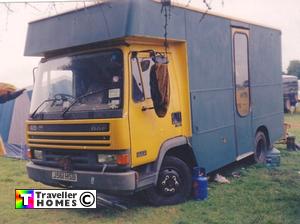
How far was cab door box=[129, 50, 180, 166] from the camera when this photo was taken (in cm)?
532

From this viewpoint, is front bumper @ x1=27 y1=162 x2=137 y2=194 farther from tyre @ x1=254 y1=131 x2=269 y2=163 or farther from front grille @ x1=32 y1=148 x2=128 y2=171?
tyre @ x1=254 y1=131 x2=269 y2=163

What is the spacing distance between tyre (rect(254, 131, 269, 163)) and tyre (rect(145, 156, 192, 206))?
294cm

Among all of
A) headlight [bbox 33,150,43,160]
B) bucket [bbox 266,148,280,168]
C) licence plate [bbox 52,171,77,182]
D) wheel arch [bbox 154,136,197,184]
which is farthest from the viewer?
bucket [bbox 266,148,280,168]

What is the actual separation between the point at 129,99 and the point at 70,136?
1018mm

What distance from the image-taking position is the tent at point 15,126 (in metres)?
11.7

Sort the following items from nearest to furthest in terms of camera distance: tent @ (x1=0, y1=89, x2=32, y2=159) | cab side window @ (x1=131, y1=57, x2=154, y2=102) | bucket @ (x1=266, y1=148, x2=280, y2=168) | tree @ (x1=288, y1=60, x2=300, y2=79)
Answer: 1. cab side window @ (x1=131, y1=57, x2=154, y2=102)
2. bucket @ (x1=266, y1=148, x2=280, y2=168)
3. tent @ (x1=0, y1=89, x2=32, y2=159)
4. tree @ (x1=288, y1=60, x2=300, y2=79)

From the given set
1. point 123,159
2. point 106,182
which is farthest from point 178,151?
point 106,182

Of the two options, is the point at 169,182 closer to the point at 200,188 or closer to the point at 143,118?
the point at 200,188

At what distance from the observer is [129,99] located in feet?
17.3

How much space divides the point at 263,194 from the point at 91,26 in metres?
3.77

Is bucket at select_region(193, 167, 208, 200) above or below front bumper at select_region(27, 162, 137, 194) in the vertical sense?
below

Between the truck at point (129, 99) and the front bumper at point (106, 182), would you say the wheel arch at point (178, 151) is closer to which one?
the truck at point (129, 99)

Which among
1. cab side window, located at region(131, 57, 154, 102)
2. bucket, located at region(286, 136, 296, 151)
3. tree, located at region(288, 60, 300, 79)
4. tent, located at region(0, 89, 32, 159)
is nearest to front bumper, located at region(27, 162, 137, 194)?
cab side window, located at region(131, 57, 154, 102)

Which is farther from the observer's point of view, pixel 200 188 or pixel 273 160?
pixel 273 160
